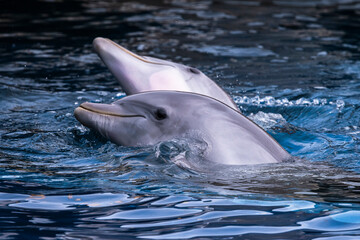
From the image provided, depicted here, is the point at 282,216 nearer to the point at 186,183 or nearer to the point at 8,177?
the point at 186,183

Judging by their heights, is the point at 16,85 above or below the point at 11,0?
below

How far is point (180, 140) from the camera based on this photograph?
5.06 meters

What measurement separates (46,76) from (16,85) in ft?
2.87

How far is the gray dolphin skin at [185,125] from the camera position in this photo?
4.90 metres

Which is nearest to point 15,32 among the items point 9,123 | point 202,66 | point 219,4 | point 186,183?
point 202,66

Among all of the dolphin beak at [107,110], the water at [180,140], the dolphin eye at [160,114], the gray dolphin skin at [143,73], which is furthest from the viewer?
the gray dolphin skin at [143,73]

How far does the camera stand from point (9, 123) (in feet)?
23.2

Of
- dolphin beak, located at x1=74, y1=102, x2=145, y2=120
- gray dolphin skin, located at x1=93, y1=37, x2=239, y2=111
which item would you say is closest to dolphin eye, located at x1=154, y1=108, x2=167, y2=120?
dolphin beak, located at x1=74, y1=102, x2=145, y2=120

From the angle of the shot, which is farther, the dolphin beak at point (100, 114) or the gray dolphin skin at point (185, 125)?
the dolphin beak at point (100, 114)

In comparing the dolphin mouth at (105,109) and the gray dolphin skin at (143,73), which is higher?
the gray dolphin skin at (143,73)

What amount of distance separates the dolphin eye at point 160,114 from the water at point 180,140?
29 cm

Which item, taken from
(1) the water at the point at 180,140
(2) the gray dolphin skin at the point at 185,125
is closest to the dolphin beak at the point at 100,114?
(2) the gray dolphin skin at the point at 185,125

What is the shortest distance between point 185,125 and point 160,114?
0.80ft

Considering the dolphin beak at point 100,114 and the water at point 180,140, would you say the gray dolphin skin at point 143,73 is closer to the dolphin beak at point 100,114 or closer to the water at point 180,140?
the water at point 180,140
